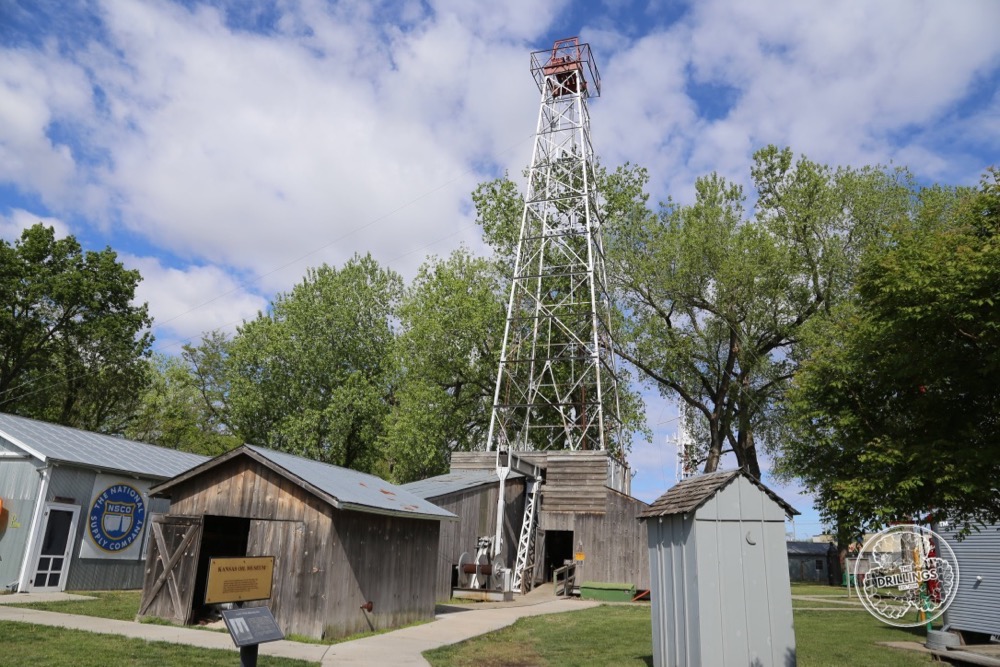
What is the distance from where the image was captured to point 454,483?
2489cm

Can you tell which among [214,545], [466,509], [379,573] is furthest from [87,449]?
[466,509]

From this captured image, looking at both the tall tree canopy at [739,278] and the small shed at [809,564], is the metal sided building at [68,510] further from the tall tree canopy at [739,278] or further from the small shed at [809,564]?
the small shed at [809,564]

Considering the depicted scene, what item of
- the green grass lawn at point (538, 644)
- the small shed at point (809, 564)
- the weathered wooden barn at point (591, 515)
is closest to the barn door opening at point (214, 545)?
the green grass lawn at point (538, 644)

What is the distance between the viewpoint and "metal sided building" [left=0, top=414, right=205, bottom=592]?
17828 mm

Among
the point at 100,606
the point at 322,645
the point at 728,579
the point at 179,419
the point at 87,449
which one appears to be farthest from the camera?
the point at 179,419

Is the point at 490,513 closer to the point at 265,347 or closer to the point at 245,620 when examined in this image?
the point at 245,620

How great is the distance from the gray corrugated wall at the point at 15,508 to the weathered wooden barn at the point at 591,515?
15.0m

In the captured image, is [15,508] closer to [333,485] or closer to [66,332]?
[333,485]

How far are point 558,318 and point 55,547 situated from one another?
22.6m

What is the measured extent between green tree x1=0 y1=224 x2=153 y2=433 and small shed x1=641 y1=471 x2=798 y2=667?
34.9m

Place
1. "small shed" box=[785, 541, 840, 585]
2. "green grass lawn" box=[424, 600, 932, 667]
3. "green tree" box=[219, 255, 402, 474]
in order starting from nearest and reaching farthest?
→ "green grass lawn" box=[424, 600, 932, 667], "green tree" box=[219, 255, 402, 474], "small shed" box=[785, 541, 840, 585]

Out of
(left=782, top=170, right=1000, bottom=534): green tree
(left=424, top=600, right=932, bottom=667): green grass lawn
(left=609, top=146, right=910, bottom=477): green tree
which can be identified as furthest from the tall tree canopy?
(left=782, top=170, right=1000, bottom=534): green tree

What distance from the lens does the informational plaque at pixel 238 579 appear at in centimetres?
956

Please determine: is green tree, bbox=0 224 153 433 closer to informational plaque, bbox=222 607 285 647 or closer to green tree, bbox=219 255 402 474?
green tree, bbox=219 255 402 474
